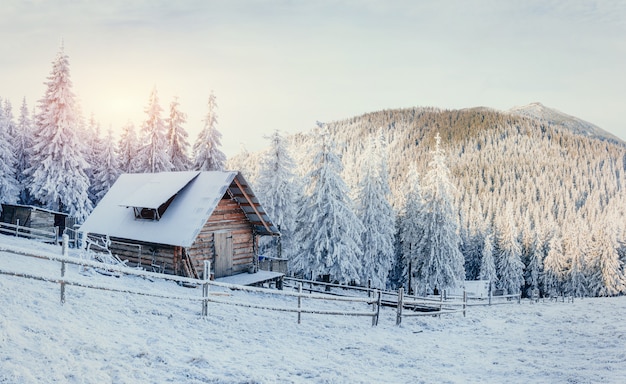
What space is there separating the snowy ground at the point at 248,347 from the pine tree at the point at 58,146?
2270cm

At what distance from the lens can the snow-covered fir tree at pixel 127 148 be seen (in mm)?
47094

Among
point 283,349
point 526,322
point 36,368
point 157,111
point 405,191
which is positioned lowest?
point 526,322

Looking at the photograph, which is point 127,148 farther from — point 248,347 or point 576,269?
point 576,269

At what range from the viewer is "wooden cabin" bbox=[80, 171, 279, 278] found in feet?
69.6

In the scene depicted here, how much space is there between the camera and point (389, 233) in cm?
4056

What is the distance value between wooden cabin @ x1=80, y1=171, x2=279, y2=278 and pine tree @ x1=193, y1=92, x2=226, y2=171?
16644 millimetres

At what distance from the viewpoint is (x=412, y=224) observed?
4156 cm

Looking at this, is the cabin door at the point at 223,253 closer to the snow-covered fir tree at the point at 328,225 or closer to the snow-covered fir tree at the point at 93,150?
the snow-covered fir tree at the point at 328,225

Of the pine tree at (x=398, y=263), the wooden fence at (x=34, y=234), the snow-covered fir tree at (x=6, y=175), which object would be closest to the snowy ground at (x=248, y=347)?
the wooden fence at (x=34, y=234)

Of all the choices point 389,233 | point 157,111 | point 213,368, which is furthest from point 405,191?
point 213,368

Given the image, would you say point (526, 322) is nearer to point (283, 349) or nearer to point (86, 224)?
point (283, 349)

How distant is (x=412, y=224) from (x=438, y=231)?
11.5ft

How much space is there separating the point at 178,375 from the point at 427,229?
34.0 metres

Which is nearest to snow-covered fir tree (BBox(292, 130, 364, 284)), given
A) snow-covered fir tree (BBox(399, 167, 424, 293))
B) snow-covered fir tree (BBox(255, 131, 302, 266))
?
snow-covered fir tree (BBox(255, 131, 302, 266))
